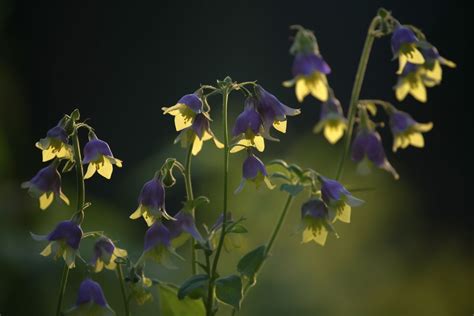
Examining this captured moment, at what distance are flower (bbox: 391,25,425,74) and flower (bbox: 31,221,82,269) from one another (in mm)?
797

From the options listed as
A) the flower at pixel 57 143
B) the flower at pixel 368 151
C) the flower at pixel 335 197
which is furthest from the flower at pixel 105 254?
the flower at pixel 368 151

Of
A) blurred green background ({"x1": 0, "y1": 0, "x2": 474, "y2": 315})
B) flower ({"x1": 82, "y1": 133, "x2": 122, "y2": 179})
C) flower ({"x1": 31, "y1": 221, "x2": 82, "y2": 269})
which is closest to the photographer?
flower ({"x1": 31, "y1": 221, "x2": 82, "y2": 269})

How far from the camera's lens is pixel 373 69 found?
24.5 feet

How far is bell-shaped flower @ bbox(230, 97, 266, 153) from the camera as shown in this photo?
1705mm

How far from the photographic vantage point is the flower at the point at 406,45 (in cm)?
184

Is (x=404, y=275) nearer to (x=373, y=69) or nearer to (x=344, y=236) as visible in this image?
(x=344, y=236)

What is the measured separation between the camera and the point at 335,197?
67.6 inches

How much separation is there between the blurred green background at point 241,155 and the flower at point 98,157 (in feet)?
4.23

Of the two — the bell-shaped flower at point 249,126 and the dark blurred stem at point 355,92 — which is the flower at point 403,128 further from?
the bell-shaped flower at point 249,126

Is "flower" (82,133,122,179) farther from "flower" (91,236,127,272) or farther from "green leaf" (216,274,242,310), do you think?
"green leaf" (216,274,242,310)

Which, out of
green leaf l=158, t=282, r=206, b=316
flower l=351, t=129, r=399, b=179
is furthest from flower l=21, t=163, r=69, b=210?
flower l=351, t=129, r=399, b=179

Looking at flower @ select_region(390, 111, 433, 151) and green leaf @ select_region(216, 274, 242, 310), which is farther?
flower @ select_region(390, 111, 433, 151)

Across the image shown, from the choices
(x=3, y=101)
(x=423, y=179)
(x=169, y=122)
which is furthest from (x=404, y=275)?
(x=169, y=122)

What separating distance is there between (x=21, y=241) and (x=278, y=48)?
4466 mm
